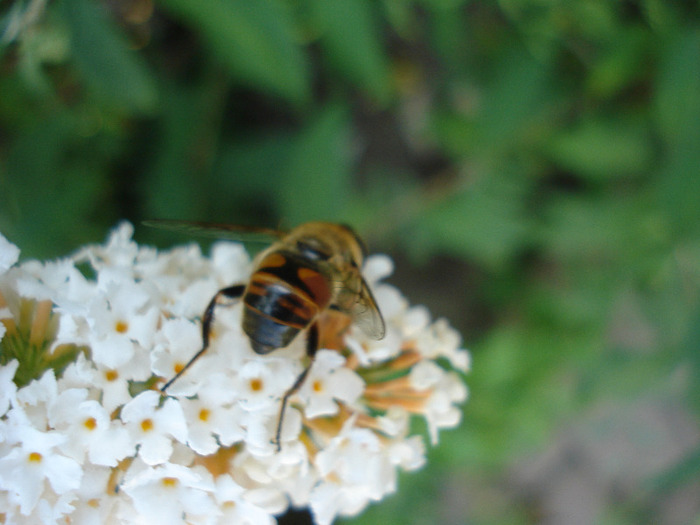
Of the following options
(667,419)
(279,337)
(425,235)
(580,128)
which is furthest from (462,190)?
(667,419)

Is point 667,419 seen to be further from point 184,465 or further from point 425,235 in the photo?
point 184,465

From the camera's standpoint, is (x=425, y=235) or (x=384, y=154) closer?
(x=425, y=235)

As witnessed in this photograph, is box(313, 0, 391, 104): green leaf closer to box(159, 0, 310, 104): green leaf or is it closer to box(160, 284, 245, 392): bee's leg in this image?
box(159, 0, 310, 104): green leaf

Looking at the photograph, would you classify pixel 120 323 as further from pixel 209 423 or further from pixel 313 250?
pixel 313 250

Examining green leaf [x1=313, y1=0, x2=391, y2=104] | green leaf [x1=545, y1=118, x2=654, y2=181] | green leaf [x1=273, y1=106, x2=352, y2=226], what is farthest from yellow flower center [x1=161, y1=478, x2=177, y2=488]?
green leaf [x1=545, y1=118, x2=654, y2=181]

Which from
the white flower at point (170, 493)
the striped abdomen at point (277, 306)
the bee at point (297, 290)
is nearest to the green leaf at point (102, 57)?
the bee at point (297, 290)

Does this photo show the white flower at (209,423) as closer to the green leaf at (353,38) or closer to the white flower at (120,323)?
the white flower at (120,323)

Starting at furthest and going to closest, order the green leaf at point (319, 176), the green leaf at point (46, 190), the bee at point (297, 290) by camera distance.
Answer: the green leaf at point (319, 176) → the green leaf at point (46, 190) → the bee at point (297, 290)
